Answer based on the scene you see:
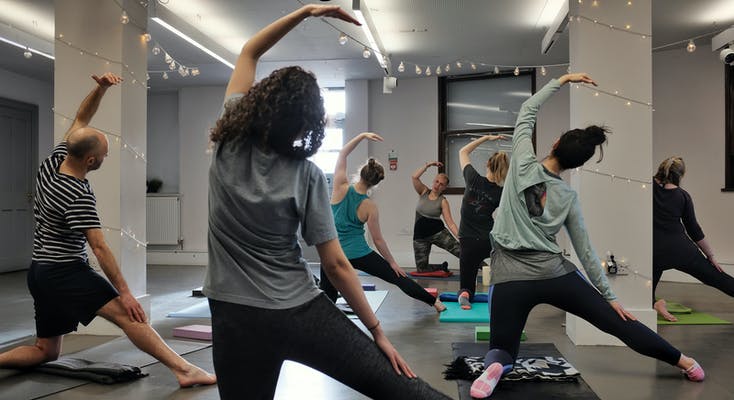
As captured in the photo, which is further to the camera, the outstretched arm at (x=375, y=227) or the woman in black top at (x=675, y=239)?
the woman in black top at (x=675, y=239)

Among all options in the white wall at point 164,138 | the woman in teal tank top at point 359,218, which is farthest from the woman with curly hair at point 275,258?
the white wall at point 164,138

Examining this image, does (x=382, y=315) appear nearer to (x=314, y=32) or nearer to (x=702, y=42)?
(x=314, y=32)

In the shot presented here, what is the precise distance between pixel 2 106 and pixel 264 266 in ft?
29.5

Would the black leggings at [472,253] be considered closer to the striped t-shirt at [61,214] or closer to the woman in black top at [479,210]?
the woman in black top at [479,210]

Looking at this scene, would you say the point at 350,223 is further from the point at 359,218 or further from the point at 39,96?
the point at 39,96

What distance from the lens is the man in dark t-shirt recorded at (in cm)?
291

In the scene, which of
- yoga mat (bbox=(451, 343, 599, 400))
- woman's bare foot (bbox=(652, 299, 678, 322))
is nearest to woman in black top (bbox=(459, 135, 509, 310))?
woman's bare foot (bbox=(652, 299, 678, 322))

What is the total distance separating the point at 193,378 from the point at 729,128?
7.32 m

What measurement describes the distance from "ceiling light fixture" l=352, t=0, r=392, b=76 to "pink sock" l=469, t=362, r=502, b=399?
3.45 meters

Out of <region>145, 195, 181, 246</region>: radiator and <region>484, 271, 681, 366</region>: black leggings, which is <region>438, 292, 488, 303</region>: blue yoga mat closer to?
<region>484, 271, 681, 366</region>: black leggings

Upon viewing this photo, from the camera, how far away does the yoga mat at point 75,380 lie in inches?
118

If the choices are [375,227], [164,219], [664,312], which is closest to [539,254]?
[375,227]

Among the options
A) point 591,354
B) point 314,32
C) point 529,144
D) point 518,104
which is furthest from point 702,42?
point 529,144

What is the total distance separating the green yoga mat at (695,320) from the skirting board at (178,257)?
7.36 metres
